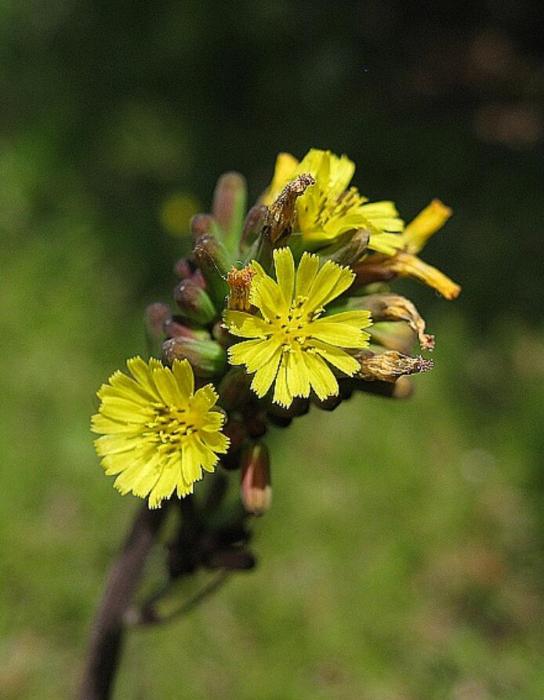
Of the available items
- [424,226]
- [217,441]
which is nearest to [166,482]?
[217,441]

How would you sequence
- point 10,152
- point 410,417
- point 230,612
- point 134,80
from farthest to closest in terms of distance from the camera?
point 134,80 → point 10,152 → point 410,417 → point 230,612

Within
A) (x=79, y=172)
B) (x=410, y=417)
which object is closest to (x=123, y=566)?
(x=410, y=417)

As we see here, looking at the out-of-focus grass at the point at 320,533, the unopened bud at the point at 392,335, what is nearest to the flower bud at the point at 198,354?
the unopened bud at the point at 392,335

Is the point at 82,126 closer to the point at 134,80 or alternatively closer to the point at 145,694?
the point at 134,80

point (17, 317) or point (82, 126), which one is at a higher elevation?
A: point (82, 126)

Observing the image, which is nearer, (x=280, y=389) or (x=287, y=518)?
(x=280, y=389)

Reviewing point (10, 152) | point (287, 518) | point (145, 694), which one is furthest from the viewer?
point (10, 152)
